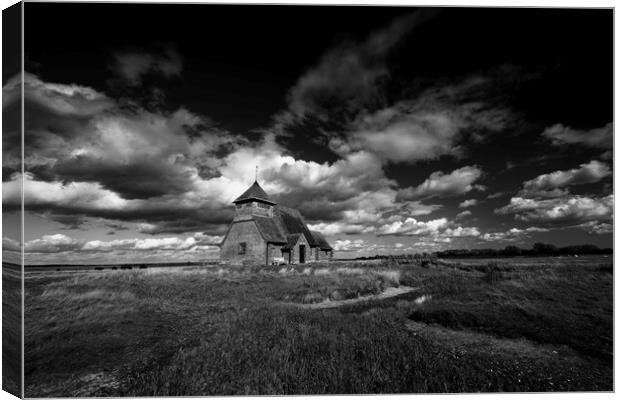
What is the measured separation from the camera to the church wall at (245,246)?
2983cm

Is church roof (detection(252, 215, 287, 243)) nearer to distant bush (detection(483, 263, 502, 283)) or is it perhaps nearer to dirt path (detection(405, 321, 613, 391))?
distant bush (detection(483, 263, 502, 283))

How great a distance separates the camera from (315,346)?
6617mm

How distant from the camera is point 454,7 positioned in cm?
705

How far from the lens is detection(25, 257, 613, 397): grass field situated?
549 cm

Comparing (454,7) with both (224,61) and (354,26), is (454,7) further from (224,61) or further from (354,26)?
(224,61)

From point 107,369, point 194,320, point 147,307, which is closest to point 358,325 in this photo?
point 194,320

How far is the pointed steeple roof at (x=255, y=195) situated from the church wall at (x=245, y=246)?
7.11 feet

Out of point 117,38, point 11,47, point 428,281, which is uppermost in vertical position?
point 117,38

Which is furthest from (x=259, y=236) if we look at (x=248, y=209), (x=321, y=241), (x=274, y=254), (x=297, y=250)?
(x=321, y=241)

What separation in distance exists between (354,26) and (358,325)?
6811 millimetres

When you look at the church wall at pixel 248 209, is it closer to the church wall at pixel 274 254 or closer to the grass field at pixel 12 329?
the church wall at pixel 274 254

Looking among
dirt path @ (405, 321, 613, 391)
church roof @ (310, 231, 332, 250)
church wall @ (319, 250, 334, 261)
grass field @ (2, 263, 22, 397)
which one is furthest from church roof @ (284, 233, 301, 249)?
grass field @ (2, 263, 22, 397)

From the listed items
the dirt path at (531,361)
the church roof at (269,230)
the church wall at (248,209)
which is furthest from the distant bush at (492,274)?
the church wall at (248,209)

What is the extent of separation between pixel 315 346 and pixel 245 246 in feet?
81.4
